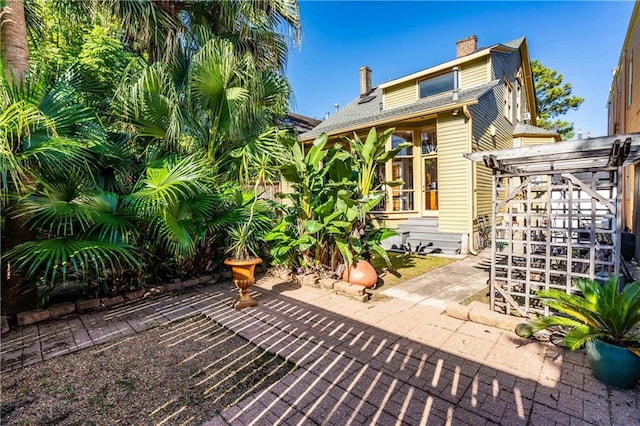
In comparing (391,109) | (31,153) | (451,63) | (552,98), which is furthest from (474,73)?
(552,98)

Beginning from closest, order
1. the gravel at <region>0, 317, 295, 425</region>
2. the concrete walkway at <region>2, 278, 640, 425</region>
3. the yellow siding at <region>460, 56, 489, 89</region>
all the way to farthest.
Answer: the concrete walkway at <region>2, 278, 640, 425</region>
the gravel at <region>0, 317, 295, 425</region>
the yellow siding at <region>460, 56, 489, 89</region>

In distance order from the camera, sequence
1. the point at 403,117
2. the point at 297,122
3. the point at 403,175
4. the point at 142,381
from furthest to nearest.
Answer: the point at 297,122, the point at 403,175, the point at 403,117, the point at 142,381

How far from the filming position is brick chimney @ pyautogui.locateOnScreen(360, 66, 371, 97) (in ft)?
54.1

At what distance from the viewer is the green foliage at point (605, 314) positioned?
2590mm

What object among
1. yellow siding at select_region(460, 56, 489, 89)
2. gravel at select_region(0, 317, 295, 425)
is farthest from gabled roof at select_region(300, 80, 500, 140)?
gravel at select_region(0, 317, 295, 425)

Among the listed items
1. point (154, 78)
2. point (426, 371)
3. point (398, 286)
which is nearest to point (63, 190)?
point (154, 78)

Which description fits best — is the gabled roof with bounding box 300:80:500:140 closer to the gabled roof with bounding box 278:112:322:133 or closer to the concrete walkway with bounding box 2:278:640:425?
the gabled roof with bounding box 278:112:322:133

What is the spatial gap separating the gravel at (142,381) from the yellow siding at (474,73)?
439 inches

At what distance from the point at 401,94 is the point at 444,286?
28.9 ft

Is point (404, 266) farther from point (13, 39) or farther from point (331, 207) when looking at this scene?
point (13, 39)

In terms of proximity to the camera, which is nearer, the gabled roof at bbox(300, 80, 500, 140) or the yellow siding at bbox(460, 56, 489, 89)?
the gabled roof at bbox(300, 80, 500, 140)

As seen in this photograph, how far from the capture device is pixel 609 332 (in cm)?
268

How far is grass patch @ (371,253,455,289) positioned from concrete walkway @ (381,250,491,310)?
0.19 m

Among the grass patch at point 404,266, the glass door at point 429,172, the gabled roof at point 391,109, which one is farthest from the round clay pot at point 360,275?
the gabled roof at point 391,109
